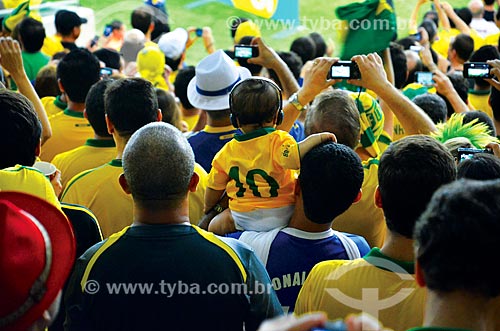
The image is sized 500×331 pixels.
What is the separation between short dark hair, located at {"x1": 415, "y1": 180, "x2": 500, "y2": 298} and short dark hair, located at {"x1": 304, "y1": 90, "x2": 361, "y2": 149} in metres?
2.00

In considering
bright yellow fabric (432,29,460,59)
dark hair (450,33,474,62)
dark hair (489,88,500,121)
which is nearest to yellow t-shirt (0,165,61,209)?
dark hair (489,88,500,121)

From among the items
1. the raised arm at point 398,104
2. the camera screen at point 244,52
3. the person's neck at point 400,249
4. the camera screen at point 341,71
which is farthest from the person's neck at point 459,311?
the camera screen at point 244,52

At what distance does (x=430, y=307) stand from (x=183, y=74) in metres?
4.75

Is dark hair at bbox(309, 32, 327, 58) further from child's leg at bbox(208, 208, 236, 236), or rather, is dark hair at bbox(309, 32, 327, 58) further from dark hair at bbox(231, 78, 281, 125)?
child's leg at bbox(208, 208, 236, 236)

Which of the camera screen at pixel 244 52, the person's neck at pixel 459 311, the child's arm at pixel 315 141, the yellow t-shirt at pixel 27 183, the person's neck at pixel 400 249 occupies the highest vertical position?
the camera screen at pixel 244 52

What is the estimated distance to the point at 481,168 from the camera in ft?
10.3

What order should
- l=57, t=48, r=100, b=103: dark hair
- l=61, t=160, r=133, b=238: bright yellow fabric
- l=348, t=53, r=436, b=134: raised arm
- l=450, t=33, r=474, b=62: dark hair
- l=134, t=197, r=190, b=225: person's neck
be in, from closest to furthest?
l=134, t=197, r=190, b=225: person's neck
l=61, t=160, r=133, b=238: bright yellow fabric
l=348, t=53, r=436, b=134: raised arm
l=57, t=48, r=100, b=103: dark hair
l=450, t=33, r=474, b=62: dark hair

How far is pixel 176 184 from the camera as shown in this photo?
275cm

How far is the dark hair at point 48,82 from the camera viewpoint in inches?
254

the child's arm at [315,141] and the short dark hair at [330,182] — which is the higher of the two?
the child's arm at [315,141]

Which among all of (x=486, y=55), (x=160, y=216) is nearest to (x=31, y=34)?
(x=486, y=55)

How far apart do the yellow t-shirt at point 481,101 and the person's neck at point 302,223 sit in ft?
12.5

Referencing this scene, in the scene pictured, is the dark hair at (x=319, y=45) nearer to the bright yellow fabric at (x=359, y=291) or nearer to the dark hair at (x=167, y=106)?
the dark hair at (x=167, y=106)

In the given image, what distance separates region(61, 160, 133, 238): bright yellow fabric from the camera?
382 centimetres
